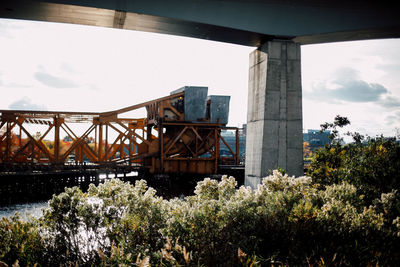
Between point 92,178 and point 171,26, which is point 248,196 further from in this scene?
point 92,178

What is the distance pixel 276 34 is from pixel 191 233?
6852mm

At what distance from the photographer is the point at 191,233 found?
166 inches

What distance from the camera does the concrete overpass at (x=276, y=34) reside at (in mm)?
8523

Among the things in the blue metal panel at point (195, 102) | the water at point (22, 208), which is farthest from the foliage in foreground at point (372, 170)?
the blue metal panel at point (195, 102)

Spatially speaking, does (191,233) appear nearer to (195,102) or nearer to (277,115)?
(277,115)

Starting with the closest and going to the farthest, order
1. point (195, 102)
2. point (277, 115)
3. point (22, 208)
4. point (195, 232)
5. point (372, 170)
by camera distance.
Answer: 1. point (195, 232)
2. point (372, 170)
3. point (277, 115)
4. point (22, 208)
5. point (195, 102)

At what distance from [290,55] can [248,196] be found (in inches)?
213

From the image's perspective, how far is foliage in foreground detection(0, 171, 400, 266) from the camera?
12.9ft

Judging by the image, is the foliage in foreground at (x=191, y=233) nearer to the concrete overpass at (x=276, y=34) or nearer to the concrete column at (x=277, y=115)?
the concrete column at (x=277, y=115)

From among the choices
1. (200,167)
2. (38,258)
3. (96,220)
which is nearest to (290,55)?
(96,220)

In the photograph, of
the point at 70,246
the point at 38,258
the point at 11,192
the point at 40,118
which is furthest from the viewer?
the point at 40,118

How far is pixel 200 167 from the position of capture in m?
31.5

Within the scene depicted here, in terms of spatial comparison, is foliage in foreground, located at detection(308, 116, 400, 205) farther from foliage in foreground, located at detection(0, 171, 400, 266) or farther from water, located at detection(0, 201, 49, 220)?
water, located at detection(0, 201, 49, 220)

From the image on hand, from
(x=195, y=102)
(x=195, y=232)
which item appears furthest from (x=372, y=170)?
(x=195, y=102)
